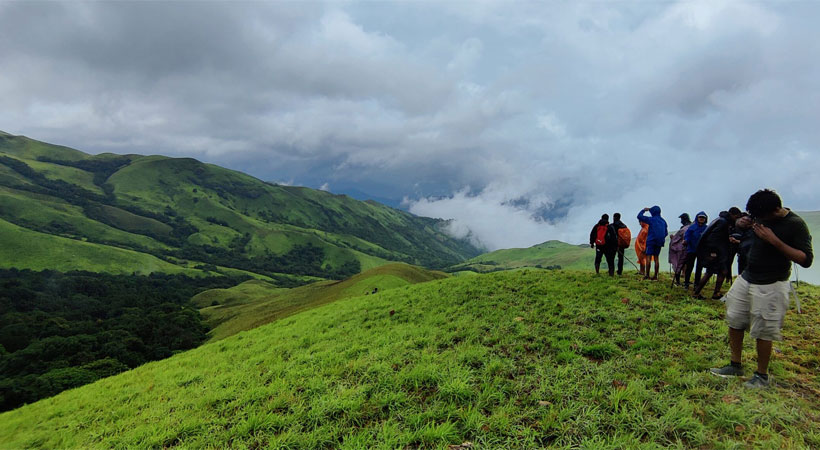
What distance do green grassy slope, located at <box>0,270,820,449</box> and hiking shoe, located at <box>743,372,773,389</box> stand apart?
0.23 metres

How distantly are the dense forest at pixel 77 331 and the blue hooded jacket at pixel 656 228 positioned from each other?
6901 centimetres

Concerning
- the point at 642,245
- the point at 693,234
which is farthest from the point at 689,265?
the point at 642,245

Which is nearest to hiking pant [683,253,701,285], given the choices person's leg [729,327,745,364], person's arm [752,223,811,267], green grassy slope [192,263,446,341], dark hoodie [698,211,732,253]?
dark hoodie [698,211,732,253]

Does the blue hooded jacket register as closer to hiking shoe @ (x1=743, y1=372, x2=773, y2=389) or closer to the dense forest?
hiking shoe @ (x1=743, y1=372, x2=773, y2=389)

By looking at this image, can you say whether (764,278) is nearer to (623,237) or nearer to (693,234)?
(693,234)

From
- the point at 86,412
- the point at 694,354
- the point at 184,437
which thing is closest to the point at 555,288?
the point at 694,354

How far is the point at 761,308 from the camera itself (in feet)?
24.1

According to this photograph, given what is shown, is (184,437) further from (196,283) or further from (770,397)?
(196,283)

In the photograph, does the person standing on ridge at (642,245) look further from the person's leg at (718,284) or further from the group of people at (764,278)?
the group of people at (764,278)

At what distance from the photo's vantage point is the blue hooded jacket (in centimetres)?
1788

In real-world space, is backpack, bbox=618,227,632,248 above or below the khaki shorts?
above

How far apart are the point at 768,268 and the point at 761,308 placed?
924mm

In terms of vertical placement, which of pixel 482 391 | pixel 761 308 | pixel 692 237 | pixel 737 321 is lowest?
pixel 482 391

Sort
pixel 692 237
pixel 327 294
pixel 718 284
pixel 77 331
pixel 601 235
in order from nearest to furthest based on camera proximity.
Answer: pixel 718 284
pixel 692 237
pixel 601 235
pixel 327 294
pixel 77 331
